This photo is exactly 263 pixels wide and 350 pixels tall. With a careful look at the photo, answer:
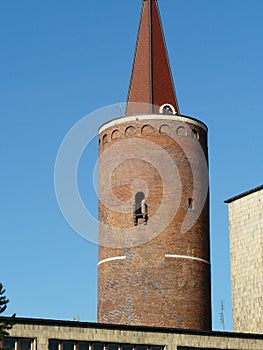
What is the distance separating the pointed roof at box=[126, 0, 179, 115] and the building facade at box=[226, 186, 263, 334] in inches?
284

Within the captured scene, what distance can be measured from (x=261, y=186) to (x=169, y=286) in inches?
269

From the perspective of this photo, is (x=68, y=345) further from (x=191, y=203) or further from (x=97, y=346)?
(x=191, y=203)

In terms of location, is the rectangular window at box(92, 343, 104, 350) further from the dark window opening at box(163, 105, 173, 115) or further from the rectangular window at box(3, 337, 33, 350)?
the dark window opening at box(163, 105, 173, 115)

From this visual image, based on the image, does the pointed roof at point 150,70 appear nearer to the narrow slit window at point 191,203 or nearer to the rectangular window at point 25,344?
the narrow slit window at point 191,203

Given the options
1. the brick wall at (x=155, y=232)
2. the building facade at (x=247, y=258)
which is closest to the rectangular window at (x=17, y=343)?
the brick wall at (x=155, y=232)

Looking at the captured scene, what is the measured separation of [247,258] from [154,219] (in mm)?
5157

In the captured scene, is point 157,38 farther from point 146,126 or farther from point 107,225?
point 107,225

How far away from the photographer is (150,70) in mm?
51312

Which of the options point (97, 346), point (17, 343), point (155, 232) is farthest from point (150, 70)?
point (17, 343)

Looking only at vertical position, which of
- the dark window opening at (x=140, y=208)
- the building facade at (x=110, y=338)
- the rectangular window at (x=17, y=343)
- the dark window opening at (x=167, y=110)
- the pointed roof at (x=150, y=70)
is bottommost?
the rectangular window at (x=17, y=343)

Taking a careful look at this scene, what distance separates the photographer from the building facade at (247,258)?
44.6 metres

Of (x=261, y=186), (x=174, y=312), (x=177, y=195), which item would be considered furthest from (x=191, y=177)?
(x=174, y=312)

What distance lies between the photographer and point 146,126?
1890 inches

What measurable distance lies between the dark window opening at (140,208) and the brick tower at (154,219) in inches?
2.0
